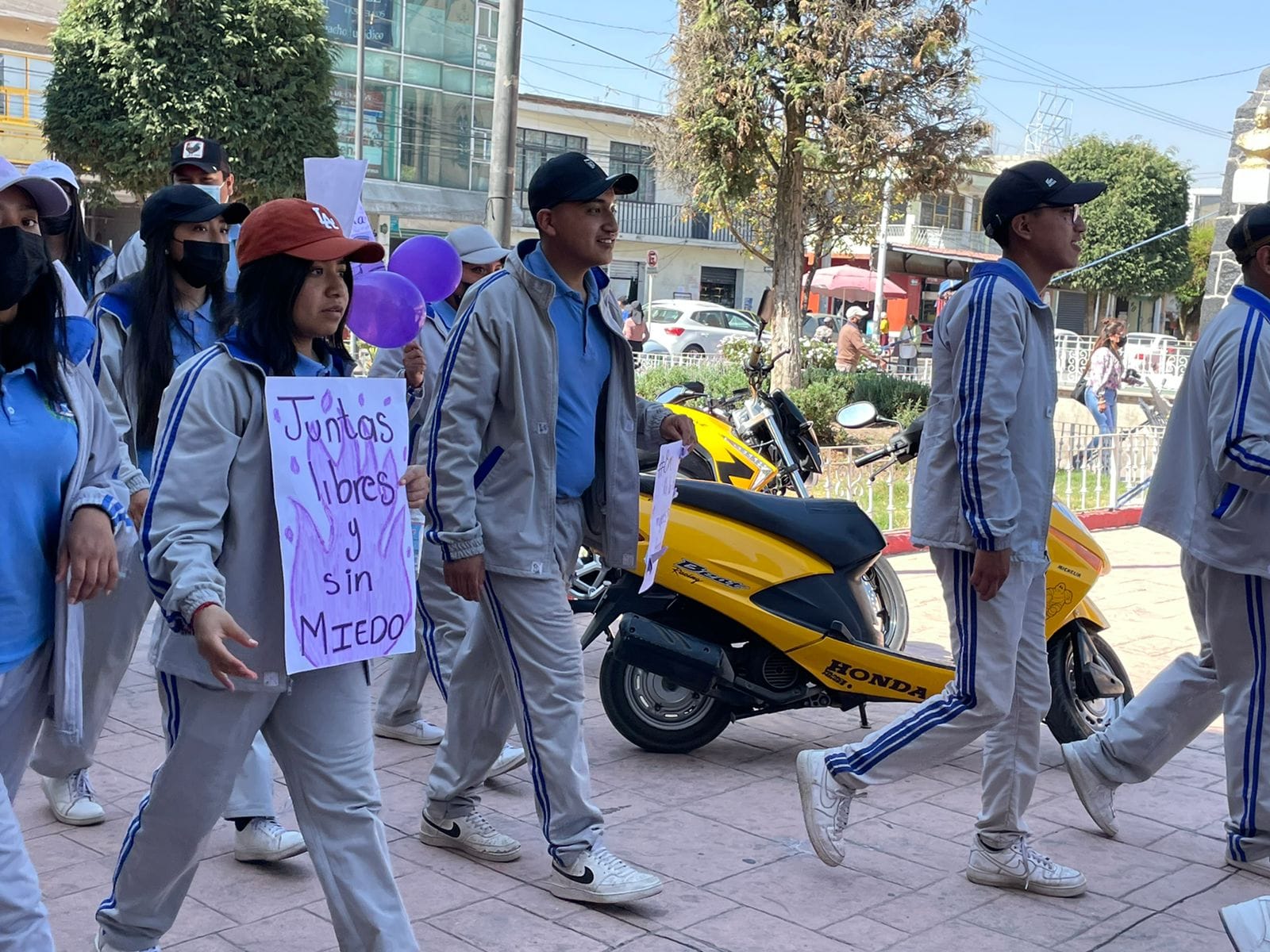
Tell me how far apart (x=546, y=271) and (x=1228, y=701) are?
2398 mm

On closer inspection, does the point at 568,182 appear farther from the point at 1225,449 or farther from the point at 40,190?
the point at 1225,449

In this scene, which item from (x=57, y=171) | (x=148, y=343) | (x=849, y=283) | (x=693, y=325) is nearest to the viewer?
(x=148, y=343)

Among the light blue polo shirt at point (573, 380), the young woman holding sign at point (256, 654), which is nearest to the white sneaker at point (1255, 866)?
the light blue polo shirt at point (573, 380)

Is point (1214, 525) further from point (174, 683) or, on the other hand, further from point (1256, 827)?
point (174, 683)

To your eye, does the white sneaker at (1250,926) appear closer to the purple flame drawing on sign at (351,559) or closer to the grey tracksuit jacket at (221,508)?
the purple flame drawing on sign at (351,559)

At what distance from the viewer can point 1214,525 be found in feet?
13.9

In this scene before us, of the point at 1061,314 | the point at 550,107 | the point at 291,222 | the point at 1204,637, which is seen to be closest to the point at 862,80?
the point at 1204,637

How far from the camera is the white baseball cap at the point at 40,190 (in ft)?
9.66

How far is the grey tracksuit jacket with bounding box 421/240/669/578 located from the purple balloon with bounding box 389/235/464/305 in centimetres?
137

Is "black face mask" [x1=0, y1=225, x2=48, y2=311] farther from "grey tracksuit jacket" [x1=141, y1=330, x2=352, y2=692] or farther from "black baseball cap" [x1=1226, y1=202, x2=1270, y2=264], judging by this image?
"black baseball cap" [x1=1226, y1=202, x2=1270, y2=264]

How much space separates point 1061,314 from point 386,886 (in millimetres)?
64168

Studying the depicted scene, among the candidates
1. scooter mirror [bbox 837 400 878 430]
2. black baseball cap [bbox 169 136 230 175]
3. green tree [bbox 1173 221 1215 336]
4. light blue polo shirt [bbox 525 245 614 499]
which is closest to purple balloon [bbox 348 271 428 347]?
light blue polo shirt [bbox 525 245 614 499]

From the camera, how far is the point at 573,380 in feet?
13.7

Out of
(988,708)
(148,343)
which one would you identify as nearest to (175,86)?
(148,343)
